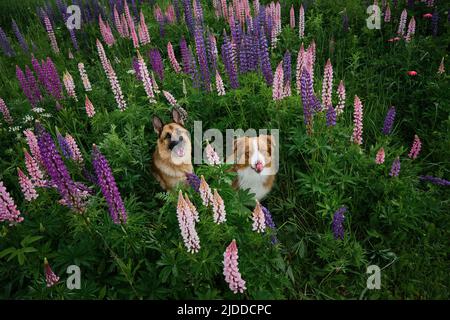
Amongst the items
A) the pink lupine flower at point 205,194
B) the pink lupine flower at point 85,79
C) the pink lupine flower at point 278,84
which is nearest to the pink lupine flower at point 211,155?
the pink lupine flower at point 205,194

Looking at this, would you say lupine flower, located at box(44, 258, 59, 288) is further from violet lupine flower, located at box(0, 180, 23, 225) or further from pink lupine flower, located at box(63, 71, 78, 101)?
pink lupine flower, located at box(63, 71, 78, 101)

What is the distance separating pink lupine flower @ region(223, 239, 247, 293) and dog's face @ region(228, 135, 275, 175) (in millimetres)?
1436

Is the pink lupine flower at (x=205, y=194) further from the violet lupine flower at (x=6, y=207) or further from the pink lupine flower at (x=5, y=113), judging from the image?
the pink lupine flower at (x=5, y=113)

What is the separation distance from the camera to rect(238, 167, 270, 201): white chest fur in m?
3.94

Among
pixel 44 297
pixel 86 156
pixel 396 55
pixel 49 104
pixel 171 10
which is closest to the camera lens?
pixel 44 297

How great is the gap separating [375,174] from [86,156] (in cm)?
340

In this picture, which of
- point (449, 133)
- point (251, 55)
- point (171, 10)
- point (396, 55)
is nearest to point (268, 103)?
point (251, 55)

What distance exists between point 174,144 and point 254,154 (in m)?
0.86

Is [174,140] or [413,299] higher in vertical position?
[174,140]

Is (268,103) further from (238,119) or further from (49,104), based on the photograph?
(49,104)

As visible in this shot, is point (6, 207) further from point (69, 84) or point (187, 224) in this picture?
point (69, 84)

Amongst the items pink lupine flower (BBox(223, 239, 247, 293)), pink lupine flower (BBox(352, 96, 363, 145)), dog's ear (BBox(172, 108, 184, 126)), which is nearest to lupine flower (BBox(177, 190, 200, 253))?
pink lupine flower (BBox(223, 239, 247, 293))

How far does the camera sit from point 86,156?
14.4ft

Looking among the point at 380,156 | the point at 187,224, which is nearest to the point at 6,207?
the point at 187,224
